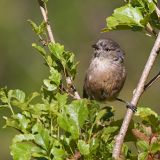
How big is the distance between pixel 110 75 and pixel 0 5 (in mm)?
14057

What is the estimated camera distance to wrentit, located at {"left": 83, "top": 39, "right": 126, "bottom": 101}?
520cm

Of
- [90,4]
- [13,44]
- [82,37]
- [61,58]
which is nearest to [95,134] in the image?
[61,58]

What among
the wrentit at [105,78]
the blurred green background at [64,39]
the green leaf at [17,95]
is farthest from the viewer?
the blurred green background at [64,39]

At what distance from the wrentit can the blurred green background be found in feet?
29.5

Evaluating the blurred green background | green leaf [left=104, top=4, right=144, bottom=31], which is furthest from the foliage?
the blurred green background

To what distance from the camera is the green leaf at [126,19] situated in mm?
Result: 2773

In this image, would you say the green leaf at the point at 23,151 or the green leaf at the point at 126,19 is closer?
the green leaf at the point at 23,151

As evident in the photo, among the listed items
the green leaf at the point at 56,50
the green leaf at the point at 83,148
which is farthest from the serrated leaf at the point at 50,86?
the green leaf at the point at 83,148

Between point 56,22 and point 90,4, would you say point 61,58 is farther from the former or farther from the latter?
point 90,4

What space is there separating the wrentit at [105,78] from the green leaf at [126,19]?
2.35 m

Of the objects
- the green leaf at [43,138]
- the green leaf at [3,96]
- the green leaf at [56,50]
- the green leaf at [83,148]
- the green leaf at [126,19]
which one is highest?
the green leaf at [126,19]

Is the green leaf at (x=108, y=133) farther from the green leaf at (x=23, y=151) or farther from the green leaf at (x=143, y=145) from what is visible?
the green leaf at (x=23, y=151)

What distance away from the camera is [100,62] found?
5367 millimetres

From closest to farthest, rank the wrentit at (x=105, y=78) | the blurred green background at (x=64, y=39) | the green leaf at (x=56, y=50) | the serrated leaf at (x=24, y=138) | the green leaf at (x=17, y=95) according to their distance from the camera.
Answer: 1. the serrated leaf at (x=24, y=138)
2. the green leaf at (x=17, y=95)
3. the green leaf at (x=56, y=50)
4. the wrentit at (x=105, y=78)
5. the blurred green background at (x=64, y=39)
